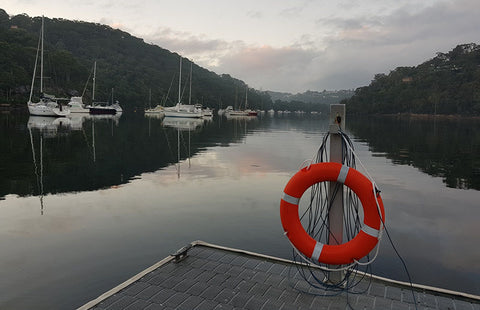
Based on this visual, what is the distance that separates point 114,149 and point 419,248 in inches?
517

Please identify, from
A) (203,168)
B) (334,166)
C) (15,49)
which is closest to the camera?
(334,166)

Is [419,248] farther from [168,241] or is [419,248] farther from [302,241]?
[168,241]

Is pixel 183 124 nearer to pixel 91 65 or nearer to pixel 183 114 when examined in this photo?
pixel 183 114

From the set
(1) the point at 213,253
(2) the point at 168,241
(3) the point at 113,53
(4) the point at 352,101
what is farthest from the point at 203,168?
(4) the point at 352,101

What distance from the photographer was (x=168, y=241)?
5668mm

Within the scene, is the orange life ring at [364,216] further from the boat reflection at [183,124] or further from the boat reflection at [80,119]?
the boat reflection at [183,124]

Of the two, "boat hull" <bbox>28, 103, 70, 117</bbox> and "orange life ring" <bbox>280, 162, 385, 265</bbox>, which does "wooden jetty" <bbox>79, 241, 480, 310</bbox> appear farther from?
"boat hull" <bbox>28, 103, 70, 117</bbox>

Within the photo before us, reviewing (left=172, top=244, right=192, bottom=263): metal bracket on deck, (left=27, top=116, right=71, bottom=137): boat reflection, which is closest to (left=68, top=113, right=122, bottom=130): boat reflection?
(left=27, top=116, right=71, bottom=137): boat reflection

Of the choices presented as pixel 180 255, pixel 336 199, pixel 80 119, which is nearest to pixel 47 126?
pixel 80 119

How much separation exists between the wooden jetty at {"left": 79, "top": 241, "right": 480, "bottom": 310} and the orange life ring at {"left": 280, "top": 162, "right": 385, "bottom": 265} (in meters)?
0.43

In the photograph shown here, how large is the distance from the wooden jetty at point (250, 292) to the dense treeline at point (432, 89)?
9499 cm

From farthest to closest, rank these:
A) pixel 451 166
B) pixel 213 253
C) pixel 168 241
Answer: pixel 451 166
pixel 168 241
pixel 213 253

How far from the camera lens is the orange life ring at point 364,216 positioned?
144 inches

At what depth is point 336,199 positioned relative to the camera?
3.97 metres
